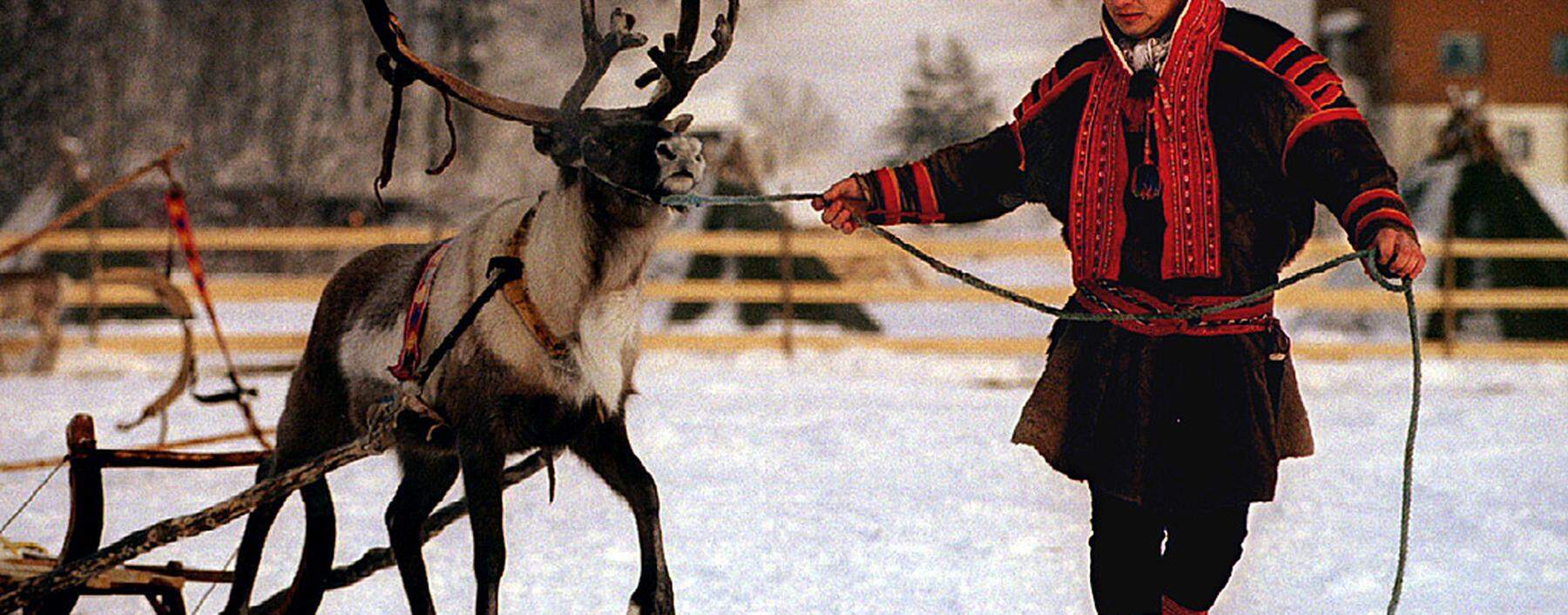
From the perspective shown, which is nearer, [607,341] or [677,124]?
[677,124]

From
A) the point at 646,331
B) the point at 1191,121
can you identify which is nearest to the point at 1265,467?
the point at 1191,121

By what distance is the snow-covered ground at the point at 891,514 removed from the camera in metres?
3.82

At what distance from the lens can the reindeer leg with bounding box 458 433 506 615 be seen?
264cm

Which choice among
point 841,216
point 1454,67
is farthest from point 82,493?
point 1454,67

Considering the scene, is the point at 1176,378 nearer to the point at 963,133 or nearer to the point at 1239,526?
the point at 1239,526

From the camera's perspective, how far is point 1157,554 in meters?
2.54

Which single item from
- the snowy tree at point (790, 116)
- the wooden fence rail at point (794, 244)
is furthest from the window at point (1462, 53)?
the wooden fence rail at point (794, 244)

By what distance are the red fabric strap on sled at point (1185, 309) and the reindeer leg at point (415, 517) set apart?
1339mm

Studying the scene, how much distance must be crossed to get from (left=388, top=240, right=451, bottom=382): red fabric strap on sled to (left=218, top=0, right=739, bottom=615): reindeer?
2cm

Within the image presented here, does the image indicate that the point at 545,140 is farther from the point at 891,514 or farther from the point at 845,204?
the point at 891,514

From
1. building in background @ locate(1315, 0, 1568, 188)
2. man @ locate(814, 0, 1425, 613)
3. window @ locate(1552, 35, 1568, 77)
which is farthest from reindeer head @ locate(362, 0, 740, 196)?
window @ locate(1552, 35, 1568, 77)

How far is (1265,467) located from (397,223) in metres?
13.3

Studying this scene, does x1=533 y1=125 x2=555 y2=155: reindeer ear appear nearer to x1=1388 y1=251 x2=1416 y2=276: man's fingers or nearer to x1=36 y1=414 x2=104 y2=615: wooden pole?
x1=36 y1=414 x2=104 y2=615: wooden pole

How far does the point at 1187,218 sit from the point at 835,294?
765 cm
